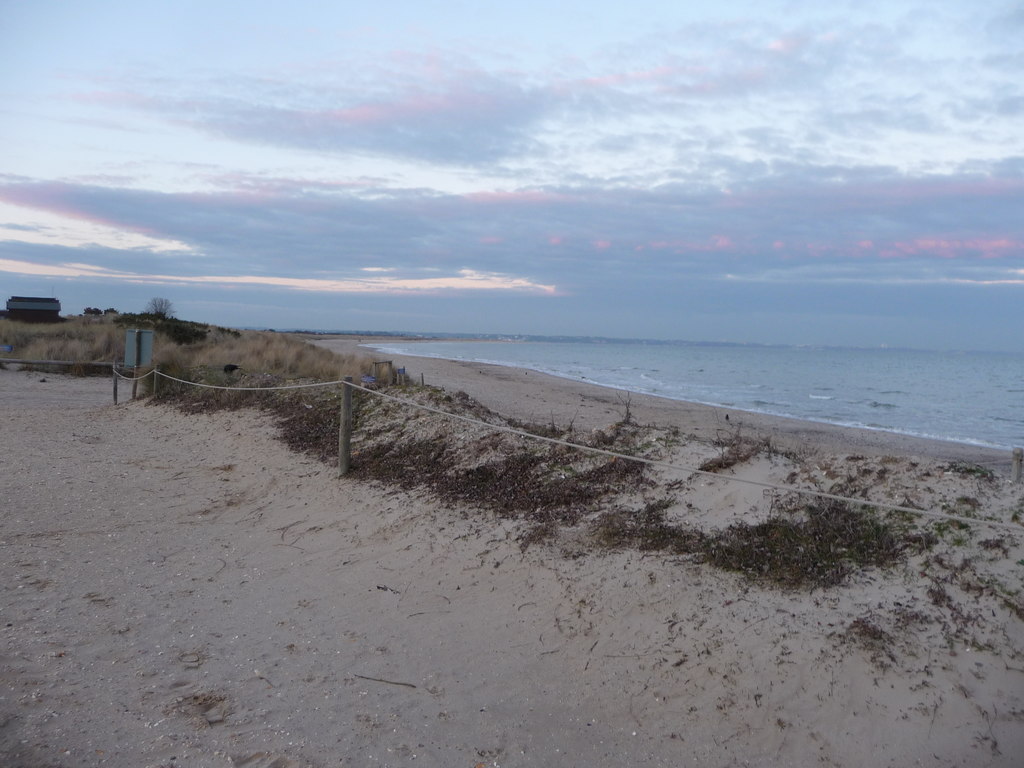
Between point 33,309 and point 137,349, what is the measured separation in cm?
2778

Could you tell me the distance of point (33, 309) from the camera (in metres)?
37.8

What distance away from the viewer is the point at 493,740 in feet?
11.6

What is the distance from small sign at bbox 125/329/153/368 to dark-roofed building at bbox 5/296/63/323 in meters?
26.4

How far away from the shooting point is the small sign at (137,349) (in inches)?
615

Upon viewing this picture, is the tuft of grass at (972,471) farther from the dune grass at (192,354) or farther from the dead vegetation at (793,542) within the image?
the dune grass at (192,354)

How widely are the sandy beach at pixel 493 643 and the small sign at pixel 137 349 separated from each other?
9.56m

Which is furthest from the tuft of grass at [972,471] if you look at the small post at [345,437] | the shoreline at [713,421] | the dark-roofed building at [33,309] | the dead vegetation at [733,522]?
the dark-roofed building at [33,309]

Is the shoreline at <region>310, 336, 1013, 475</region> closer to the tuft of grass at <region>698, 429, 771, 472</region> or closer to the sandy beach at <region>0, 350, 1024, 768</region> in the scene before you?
the tuft of grass at <region>698, 429, 771, 472</region>

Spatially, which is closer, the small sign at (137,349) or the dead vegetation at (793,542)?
the dead vegetation at (793,542)

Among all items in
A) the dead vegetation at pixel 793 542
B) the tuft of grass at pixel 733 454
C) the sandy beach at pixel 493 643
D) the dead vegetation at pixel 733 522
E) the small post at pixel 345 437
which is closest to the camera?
the sandy beach at pixel 493 643

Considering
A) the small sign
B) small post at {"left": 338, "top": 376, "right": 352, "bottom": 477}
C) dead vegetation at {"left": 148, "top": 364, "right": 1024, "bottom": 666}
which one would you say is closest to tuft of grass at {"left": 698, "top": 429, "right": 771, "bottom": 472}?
dead vegetation at {"left": 148, "top": 364, "right": 1024, "bottom": 666}

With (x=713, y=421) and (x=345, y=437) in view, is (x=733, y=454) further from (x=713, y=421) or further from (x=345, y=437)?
(x=713, y=421)

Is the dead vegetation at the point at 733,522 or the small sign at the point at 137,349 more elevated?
the small sign at the point at 137,349

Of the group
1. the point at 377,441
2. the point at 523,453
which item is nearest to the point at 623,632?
the point at 523,453
